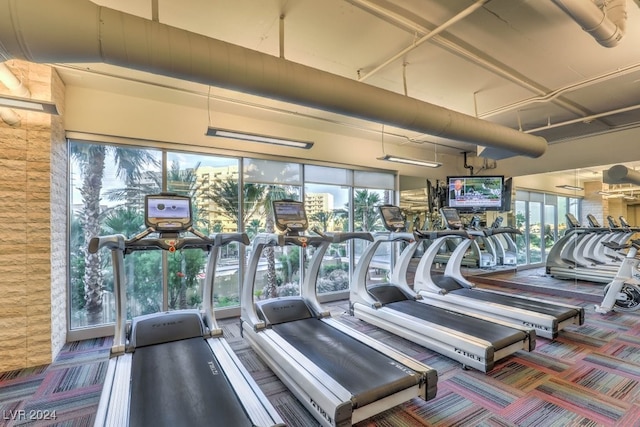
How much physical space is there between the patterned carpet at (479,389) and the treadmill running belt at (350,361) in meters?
0.29

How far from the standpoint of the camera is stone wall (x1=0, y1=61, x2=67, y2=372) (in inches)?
129

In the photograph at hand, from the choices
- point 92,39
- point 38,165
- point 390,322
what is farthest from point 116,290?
point 390,322

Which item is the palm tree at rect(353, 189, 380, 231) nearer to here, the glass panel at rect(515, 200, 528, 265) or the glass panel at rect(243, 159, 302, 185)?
the glass panel at rect(243, 159, 302, 185)

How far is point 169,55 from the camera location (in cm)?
227

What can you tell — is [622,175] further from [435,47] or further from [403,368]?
[403,368]

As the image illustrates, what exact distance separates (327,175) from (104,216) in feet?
12.1

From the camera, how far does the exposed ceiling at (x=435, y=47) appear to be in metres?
2.72

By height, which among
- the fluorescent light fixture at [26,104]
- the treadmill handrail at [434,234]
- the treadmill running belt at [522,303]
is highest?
the fluorescent light fixture at [26,104]

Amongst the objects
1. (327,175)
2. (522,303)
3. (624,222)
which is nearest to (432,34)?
(327,175)

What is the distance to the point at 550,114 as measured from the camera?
17.6ft

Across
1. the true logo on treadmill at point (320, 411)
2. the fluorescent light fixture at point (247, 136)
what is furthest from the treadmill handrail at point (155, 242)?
the true logo on treadmill at point (320, 411)

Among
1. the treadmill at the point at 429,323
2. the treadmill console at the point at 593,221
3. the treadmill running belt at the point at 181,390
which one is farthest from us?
the treadmill console at the point at 593,221

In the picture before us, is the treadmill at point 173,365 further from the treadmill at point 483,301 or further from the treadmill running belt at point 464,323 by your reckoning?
the treadmill at point 483,301

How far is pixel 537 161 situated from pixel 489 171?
3.84 feet
